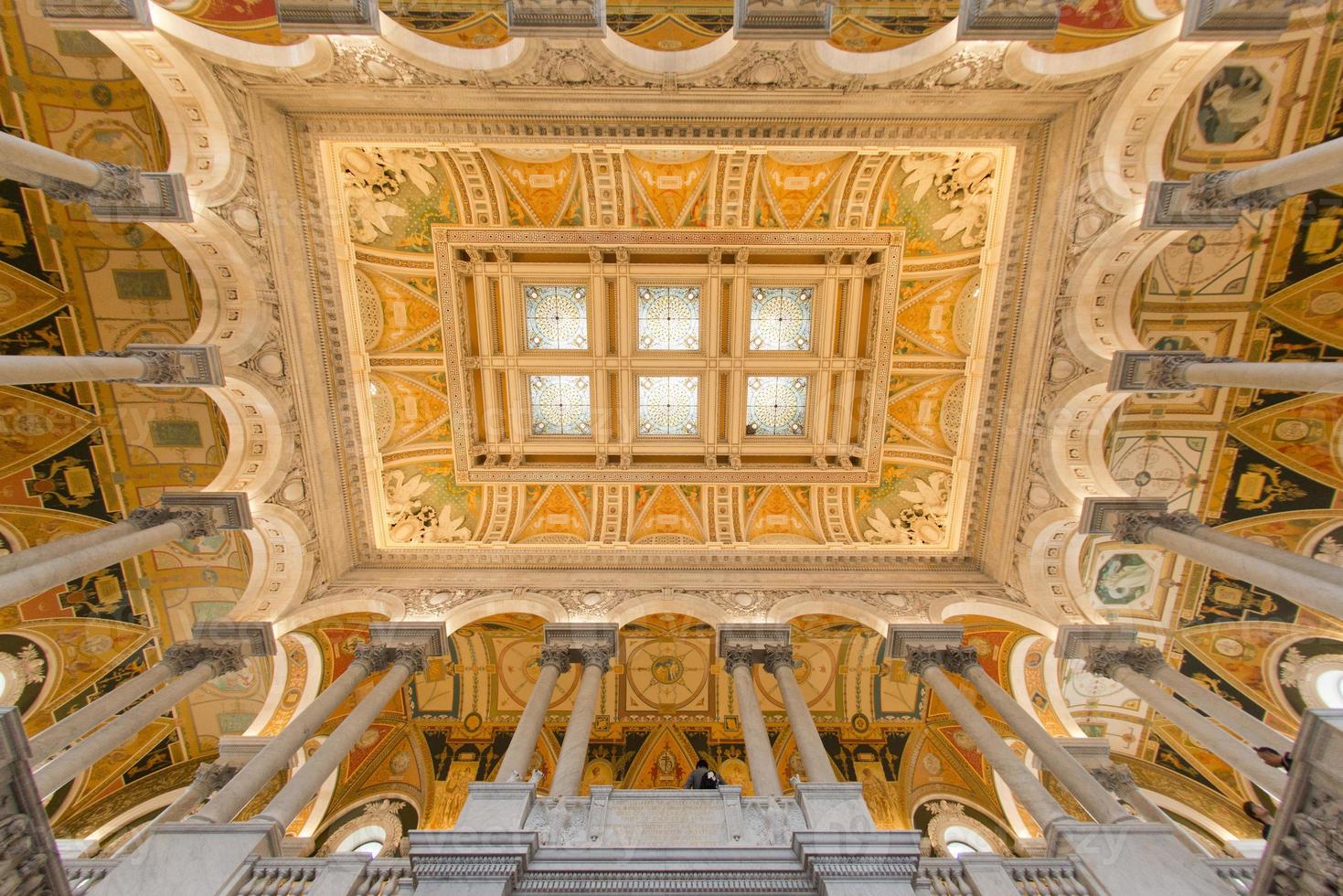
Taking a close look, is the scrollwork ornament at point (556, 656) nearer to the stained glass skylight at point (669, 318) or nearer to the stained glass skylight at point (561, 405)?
the stained glass skylight at point (561, 405)

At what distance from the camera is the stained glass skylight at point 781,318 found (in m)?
12.9

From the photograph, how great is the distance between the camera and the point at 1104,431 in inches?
416

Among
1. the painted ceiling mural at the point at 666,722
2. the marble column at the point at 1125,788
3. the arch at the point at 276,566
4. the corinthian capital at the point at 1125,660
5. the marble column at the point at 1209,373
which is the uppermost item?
the marble column at the point at 1209,373

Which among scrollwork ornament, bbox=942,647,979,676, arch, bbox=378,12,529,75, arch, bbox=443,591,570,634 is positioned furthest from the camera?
arch, bbox=443,591,570,634

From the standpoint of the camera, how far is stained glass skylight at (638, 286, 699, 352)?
12969 millimetres

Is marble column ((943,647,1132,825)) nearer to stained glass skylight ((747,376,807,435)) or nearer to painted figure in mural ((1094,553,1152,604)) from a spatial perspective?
painted figure in mural ((1094,553,1152,604))

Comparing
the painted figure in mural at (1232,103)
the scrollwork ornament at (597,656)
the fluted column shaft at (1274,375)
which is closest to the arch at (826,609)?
the scrollwork ornament at (597,656)

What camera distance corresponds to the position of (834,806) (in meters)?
6.66

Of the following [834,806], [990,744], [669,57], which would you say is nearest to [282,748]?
[834,806]

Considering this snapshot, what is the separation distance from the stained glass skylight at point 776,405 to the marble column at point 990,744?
5588mm

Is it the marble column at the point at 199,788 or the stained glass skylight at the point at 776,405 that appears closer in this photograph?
the marble column at the point at 199,788

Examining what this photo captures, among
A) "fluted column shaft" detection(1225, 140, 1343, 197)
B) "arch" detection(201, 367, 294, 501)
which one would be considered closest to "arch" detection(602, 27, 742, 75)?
"fluted column shaft" detection(1225, 140, 1343, 197)

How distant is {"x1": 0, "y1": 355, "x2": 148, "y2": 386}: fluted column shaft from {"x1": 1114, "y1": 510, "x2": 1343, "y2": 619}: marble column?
14524 mm

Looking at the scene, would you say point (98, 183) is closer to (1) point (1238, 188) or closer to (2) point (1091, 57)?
(2) point (1091, 57)
